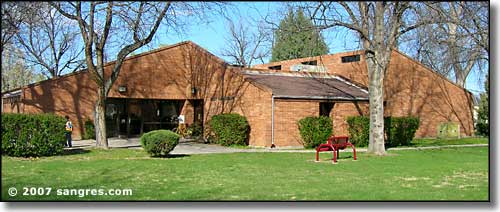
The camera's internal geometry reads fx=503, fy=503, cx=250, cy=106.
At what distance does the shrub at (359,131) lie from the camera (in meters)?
23.5

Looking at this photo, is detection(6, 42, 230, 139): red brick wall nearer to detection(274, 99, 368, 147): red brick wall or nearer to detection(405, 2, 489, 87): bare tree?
detection(274, 99, 368, 147): red brick wall

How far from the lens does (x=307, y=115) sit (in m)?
23.7

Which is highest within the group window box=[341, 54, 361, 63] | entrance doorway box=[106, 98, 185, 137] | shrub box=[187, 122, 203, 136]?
window box=[341, 54, 361, 63]

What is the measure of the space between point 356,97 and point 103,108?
1262 cm

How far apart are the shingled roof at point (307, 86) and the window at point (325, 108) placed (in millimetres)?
505

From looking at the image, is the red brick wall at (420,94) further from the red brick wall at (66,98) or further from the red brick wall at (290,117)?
the red brick wall at (66,98)

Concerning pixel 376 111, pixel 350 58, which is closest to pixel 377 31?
pixel 376 111

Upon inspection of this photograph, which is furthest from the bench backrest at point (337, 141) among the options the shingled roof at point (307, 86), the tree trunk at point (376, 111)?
the shingled roof at point (307, 86)

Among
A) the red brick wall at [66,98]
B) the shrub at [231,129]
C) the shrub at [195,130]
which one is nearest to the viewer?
the shrub at [231,129]

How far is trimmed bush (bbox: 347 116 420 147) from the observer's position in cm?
2356

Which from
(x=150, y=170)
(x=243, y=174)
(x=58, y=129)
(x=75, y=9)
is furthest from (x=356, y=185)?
(x=75, y=9)

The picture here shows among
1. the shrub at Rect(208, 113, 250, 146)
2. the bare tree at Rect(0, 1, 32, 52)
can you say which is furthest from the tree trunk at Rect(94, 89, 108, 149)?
the shrub at Rect(208, 113, 250, 146)

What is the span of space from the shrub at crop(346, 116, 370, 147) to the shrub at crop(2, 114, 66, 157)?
42.8ft

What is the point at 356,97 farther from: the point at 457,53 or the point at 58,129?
the point at 58,129
